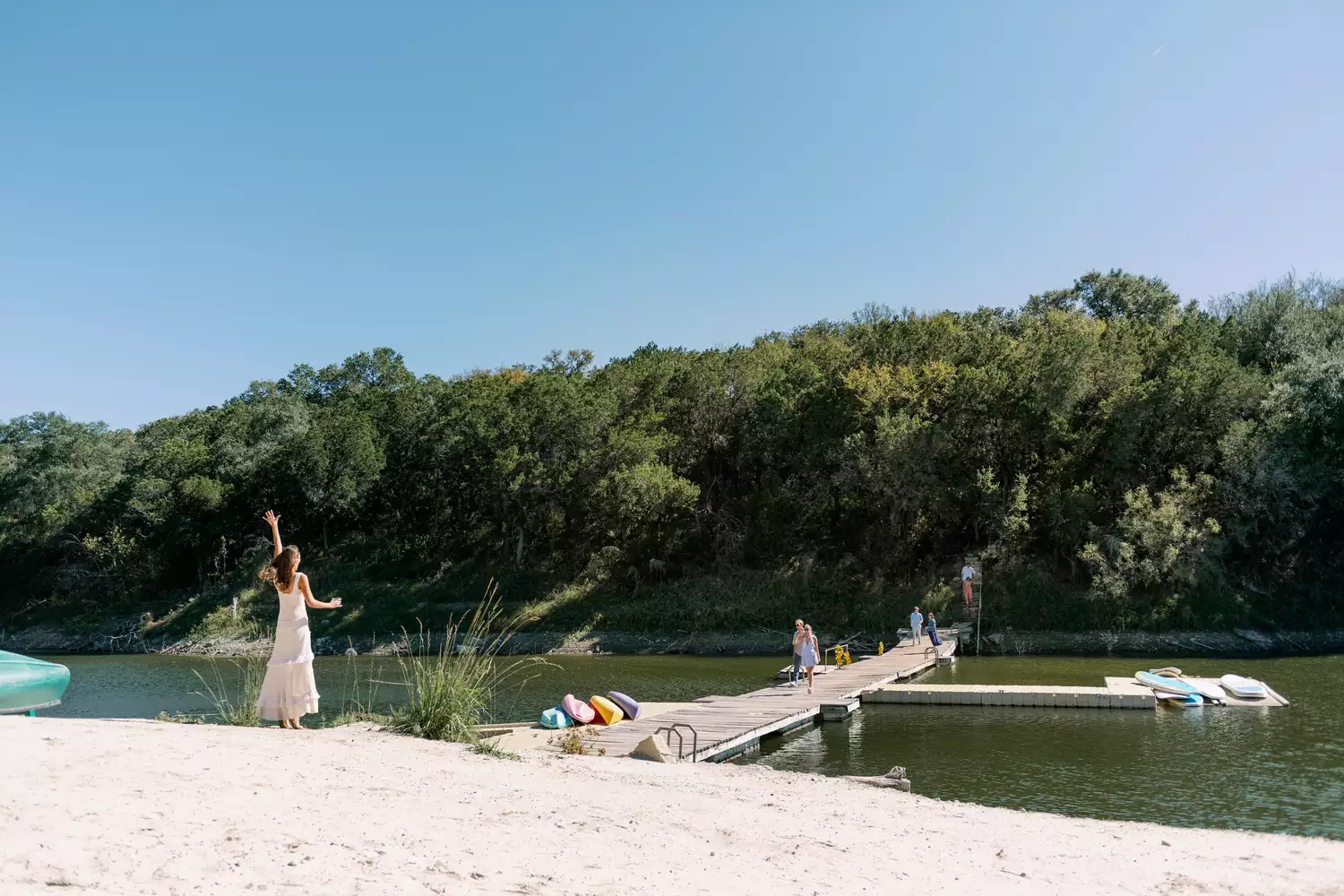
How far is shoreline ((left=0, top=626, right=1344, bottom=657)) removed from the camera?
2955 centimetres

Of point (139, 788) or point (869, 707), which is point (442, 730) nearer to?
point (139, 788)

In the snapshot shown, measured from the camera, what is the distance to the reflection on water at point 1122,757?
38.1 ft

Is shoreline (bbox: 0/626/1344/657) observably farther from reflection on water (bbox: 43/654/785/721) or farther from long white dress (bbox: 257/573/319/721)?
long white dress (bbox: 257/573/319/721)

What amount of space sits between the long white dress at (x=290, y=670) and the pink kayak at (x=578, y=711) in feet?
22.5

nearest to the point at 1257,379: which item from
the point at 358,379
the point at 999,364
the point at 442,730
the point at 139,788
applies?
the point at 999,364

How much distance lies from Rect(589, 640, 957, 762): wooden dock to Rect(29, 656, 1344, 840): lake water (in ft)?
1.41

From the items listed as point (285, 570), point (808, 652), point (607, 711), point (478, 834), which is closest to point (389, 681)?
point (607, 711)

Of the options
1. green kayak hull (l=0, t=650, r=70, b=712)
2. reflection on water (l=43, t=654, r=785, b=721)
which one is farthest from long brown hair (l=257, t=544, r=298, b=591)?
reflection on water (l=43, t=654, r=785, b=721)

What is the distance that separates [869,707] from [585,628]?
18.8 meters

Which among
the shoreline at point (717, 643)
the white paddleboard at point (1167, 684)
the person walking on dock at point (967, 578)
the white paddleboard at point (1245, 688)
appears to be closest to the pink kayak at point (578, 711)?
the shoreline at point (717, 643)

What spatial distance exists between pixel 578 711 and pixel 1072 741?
870 centimetres

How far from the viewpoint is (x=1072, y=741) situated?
16.2m

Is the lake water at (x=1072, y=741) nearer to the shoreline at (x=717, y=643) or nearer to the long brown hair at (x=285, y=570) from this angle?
the shoreline at (x=717, y=643)

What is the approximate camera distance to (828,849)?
7156mm
